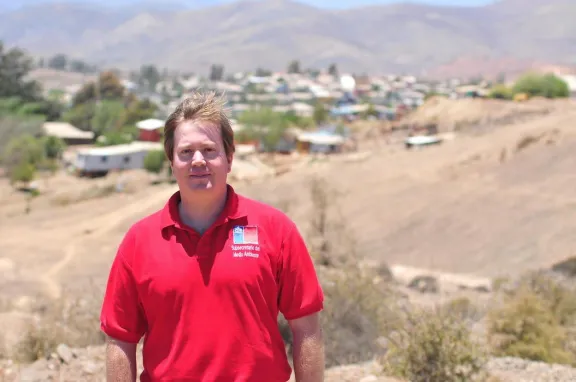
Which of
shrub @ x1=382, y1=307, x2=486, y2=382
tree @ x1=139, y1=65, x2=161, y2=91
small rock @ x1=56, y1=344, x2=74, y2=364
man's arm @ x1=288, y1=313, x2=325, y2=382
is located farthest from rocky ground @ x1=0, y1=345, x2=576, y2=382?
tree @ x1=139, y1=65, x2=161, y2=91

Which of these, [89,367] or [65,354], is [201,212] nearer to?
[89,367]

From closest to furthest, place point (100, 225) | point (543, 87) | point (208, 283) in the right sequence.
Answer: point (208, 283) → point (100, 225) → point (543, 87)

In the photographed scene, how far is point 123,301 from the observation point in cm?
300

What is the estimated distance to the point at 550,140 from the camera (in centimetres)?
3109

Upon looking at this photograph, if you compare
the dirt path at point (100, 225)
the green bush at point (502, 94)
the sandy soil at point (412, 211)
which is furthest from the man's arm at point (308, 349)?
the green bush at point (502, 94)

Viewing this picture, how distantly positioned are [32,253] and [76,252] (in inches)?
52.4

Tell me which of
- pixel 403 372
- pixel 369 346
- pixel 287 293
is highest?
pixel 287 293

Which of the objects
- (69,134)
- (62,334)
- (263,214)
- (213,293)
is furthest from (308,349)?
(69,134)

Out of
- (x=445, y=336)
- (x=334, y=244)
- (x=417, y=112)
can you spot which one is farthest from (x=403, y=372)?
(x=417, y=112)

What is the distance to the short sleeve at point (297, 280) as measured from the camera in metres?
2.96

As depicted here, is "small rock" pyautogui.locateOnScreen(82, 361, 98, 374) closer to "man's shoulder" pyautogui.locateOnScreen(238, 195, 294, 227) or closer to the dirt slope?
"man's shoulder" pyautogui.locateOnScreen(238, 195, 294, 227)

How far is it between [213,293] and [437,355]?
3.54 metres

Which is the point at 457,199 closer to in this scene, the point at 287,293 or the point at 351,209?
the point at 351,209

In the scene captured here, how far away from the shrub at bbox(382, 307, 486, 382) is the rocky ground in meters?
0.16
